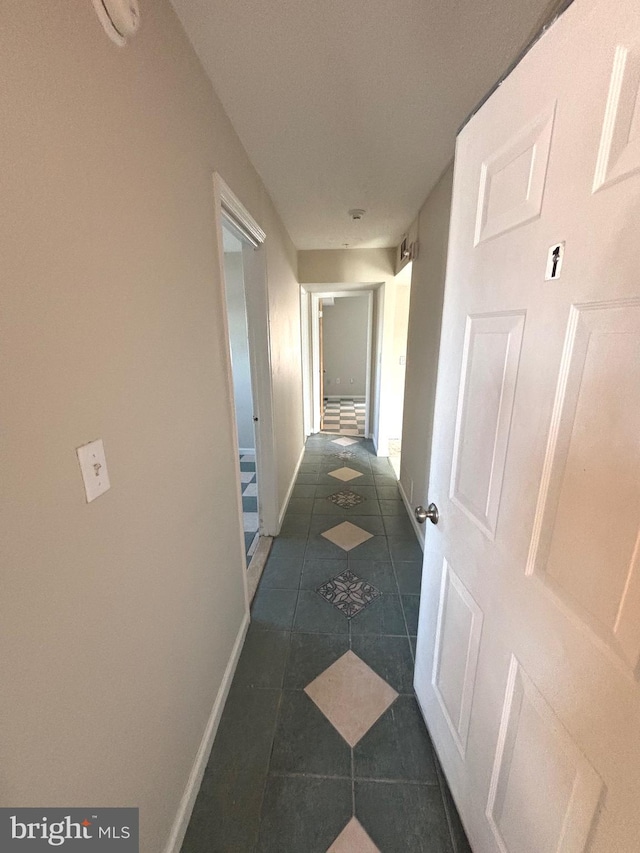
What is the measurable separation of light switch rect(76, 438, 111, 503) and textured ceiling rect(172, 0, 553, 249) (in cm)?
120

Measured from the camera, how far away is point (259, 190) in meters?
1.88

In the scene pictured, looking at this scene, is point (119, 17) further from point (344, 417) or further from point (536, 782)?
point (344, 417)

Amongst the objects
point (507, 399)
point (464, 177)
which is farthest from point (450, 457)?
point (464, 177)

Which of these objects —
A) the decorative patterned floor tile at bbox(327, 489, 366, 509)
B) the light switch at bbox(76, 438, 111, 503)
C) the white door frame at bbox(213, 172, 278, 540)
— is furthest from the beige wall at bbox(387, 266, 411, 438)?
the light switch at bbox(76, 438, 111, 503)

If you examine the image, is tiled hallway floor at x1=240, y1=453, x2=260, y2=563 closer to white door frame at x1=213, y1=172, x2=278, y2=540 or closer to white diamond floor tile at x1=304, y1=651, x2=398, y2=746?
white door frame at x1=213, y1=172, x2=278, y2=540

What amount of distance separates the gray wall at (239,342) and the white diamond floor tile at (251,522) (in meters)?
1.11

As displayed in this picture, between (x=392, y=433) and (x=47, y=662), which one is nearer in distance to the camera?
(x=47, y=662)

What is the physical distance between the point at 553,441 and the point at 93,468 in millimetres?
890

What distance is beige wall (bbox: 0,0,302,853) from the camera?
1.64 ft

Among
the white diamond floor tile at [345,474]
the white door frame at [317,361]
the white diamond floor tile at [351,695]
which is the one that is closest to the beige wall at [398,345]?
the white door frame at [317,361]

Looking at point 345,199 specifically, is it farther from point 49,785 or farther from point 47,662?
point 49,785

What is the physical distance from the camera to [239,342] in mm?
3881

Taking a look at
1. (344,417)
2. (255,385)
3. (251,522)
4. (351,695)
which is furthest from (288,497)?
(344,417)

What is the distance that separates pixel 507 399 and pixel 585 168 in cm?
41
